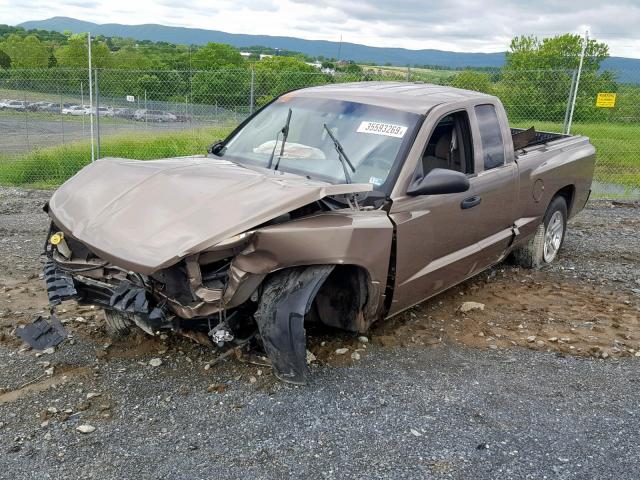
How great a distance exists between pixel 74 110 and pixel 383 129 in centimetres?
1615

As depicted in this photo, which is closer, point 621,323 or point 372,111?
point 372,111

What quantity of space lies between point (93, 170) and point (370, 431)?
8.35ft

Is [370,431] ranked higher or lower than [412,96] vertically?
lower

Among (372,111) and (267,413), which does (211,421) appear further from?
(372,111)

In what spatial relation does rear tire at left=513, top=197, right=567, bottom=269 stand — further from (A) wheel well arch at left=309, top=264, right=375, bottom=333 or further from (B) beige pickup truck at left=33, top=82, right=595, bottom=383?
(A) wheel well arch at left=309, top=264, right=375, bottom=333

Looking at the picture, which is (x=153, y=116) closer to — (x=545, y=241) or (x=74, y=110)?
(x=74, y=110)

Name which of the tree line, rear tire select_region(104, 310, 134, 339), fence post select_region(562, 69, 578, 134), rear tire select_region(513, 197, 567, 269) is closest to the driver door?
rear tire select_region(513, 197, 567, 269)

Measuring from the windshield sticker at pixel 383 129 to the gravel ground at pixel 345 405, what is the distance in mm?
1486

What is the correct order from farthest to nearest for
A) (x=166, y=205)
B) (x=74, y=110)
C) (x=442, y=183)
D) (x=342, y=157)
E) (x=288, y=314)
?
(x=74, y=110) < (x=342, y=157) < (x=442, y=183) < (x=166, y=205) < (x=288, y=314)

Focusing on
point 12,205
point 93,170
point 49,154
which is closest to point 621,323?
point 93,170

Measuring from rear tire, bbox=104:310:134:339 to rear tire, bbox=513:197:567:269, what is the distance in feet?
12.7

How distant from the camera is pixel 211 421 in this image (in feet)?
11.4

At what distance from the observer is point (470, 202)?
4906 millimetres

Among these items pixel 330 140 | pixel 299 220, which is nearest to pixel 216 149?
pixel 330 140
